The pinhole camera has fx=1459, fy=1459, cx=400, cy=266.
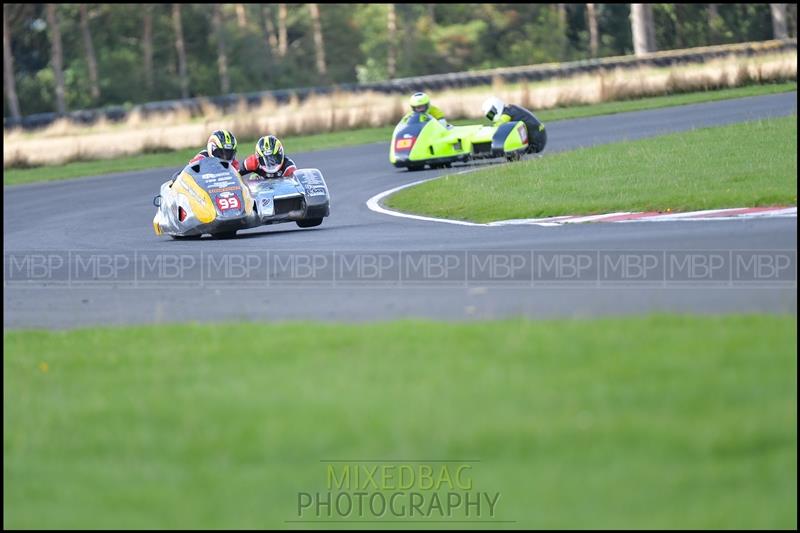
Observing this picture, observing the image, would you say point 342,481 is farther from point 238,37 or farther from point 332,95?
point 238,37

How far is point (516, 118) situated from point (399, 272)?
11.7 m

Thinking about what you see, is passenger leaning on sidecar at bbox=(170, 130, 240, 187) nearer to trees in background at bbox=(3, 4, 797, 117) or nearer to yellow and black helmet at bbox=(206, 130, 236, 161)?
yellow and black helmet at bbox=(206, 130, 236, 161)

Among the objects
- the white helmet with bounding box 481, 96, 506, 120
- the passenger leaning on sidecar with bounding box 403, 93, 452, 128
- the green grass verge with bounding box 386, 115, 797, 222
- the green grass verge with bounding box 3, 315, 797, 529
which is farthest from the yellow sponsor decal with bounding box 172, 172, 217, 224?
the white helmet with bounding box 481, 96, 506, 120

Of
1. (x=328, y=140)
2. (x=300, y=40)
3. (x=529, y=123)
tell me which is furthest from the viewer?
Answer: (x=300, y=40)

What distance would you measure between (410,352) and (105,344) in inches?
81.7

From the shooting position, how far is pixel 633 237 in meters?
11.7

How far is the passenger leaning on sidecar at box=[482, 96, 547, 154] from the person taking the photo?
2209 cm

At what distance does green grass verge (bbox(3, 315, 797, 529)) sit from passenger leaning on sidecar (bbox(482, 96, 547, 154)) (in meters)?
14.7

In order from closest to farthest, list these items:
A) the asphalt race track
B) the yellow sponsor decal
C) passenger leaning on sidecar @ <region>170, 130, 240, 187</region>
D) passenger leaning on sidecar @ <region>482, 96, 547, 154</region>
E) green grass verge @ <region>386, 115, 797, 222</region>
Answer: the asphalt race track, green grass verge @ <region>386, 115, 797, 222</region>, the yellow sponsor decal, passenger leaning on sidecar @ <region>170, 130, 240, 187</region>, passenger leaning on sidecar @ <region>482, 96, 547, 154</region>

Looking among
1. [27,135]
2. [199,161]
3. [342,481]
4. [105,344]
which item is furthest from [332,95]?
[342,481]

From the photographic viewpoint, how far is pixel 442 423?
556 cm

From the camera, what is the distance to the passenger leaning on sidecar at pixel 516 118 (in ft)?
72.5

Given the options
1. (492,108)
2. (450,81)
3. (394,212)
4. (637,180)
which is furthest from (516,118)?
(450,81)

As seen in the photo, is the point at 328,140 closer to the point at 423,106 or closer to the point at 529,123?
the point at 423,106
